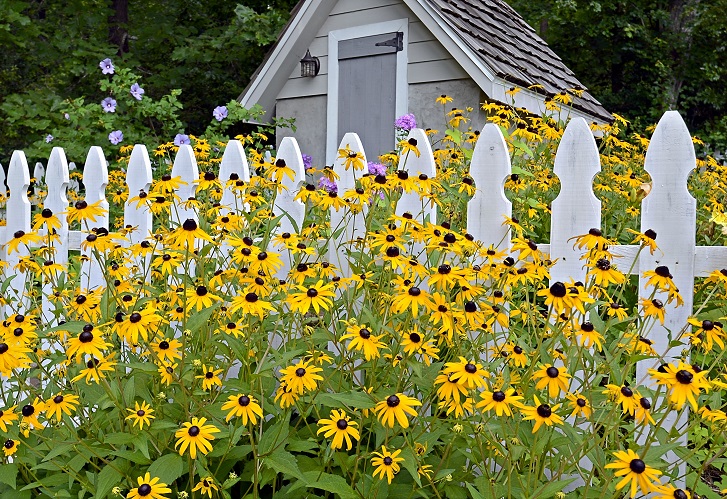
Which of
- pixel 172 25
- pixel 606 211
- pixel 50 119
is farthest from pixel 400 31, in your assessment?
pixel 172 25

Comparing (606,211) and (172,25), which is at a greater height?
(172,25)

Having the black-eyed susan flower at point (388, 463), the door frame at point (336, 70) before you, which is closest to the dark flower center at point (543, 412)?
the black-eyed susan flower at point (388, 463)

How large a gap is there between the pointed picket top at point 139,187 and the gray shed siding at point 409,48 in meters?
3.50

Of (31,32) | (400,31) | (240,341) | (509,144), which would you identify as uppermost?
(31,32)

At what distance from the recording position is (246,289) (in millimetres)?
1644

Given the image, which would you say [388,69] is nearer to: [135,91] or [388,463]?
[135,91]

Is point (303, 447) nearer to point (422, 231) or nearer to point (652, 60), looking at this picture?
point (422, 231)

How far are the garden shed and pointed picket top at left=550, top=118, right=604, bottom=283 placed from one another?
3.04 m

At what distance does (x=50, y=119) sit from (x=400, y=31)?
460 cm

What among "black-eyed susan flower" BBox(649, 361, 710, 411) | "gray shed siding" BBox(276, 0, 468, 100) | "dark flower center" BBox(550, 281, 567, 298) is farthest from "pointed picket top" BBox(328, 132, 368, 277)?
"gray shed siding" BBox(276, 0, 468, 100)

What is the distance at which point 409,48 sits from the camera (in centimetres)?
601

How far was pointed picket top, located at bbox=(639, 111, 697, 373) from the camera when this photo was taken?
6.79 ft

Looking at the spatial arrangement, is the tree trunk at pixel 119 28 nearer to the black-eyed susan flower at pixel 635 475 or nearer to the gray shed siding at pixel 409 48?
the gray shed siding at pixel 409 48

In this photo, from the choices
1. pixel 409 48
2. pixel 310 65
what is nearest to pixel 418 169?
pixel 409 48
